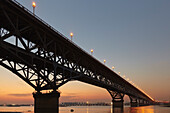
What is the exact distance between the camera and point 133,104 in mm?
159500

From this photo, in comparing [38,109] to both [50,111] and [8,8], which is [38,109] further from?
[8,8]

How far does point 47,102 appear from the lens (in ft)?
112

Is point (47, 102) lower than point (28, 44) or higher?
lower

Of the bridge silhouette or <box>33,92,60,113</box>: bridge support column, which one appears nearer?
the bridge silhouette

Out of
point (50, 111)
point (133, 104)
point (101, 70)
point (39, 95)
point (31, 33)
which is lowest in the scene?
point (133, 104)

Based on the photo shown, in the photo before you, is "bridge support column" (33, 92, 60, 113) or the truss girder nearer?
the truss girder

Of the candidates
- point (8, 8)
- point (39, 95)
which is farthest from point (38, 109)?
point (8, 8)

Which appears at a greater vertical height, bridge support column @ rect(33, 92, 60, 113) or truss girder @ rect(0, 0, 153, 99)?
truss girder @ rect(0, 0, 153, 99)

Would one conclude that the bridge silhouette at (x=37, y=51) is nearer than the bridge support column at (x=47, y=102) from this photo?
Yes

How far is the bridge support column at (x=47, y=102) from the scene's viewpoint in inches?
1307

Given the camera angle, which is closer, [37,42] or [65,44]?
[37,42]

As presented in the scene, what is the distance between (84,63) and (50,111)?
833 inches

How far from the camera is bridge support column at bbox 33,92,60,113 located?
33.2m

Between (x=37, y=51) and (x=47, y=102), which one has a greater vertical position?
(x=37, y=51)
